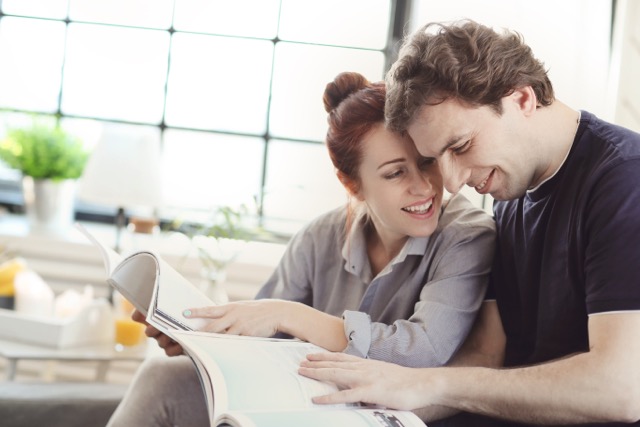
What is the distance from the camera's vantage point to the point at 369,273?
1.99 metres

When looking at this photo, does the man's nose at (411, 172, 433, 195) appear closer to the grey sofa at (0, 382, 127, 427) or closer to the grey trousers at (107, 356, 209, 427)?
the grey trousers at (107, 356, 209, 427)

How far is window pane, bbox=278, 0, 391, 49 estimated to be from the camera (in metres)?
3.85

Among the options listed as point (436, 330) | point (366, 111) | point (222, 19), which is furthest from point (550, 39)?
point (436, 330)

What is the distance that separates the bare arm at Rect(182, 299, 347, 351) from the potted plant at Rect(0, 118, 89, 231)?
86.5 inches

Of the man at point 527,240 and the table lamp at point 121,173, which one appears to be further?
the table lamp at point 121,173

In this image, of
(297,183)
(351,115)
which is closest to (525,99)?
(351,115)

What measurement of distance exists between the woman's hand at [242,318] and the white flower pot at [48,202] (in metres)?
2.22

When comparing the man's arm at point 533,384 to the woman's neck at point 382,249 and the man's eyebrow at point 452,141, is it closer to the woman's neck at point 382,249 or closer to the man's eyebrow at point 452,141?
the man's eyebrow at point 452,141

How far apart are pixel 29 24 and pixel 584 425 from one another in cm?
325

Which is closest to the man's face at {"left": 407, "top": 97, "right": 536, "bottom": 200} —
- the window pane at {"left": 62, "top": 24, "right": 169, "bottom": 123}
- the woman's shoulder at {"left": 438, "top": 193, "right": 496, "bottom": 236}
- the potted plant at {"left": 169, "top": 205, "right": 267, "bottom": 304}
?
the woman's shoulder at {"left": 438, "top": 193, "right": 496, "bottom": 236}

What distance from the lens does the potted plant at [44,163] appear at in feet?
12.0

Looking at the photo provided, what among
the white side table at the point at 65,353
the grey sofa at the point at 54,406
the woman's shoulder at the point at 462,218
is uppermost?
the woman's shoulder at the point at 462,218

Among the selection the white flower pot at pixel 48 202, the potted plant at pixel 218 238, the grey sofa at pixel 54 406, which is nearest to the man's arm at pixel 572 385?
the grey sofa at pixel 54 406

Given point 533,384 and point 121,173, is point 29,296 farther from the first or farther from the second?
point 533,384
